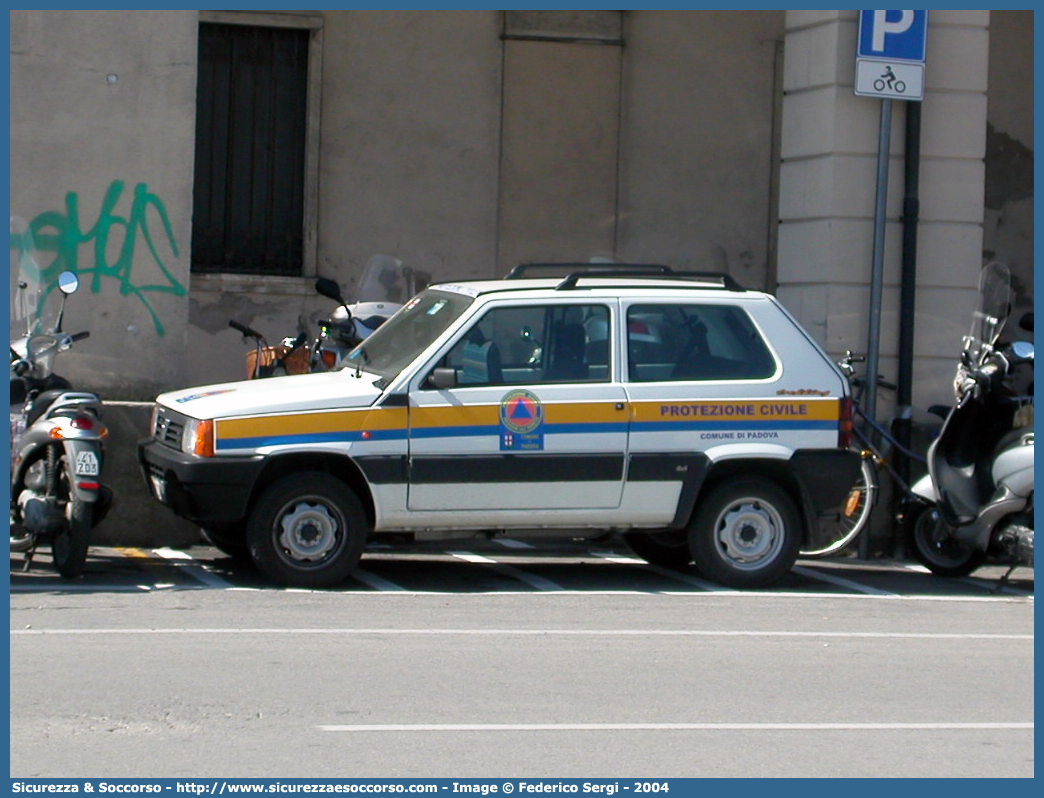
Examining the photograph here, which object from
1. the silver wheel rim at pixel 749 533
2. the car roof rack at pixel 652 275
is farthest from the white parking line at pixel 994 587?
the car roof rack at pixel 652 275

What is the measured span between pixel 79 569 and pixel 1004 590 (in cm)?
599

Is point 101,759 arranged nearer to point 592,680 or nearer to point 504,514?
point 592,680

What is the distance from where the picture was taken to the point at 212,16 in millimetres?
15797

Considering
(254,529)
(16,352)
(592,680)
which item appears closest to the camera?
(592,680)

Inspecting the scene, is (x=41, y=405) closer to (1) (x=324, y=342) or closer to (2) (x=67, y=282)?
(2) (x=67, y=282)

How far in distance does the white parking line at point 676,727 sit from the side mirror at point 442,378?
336 cm

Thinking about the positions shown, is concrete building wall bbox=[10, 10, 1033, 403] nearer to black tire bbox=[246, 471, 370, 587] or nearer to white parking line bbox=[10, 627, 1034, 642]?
black tire bbox=[246, 471, 370, 587]

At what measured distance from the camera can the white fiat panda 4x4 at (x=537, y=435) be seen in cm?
945

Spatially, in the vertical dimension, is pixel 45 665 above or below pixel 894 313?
below

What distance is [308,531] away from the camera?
9516 mm

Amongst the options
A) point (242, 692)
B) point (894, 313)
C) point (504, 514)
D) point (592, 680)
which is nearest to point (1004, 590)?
point (894, 313)

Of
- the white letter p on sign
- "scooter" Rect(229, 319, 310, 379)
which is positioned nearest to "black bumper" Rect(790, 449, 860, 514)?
the white letter p on sign

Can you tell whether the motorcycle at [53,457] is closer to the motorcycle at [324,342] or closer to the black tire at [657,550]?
the motorcycle at [324,342]

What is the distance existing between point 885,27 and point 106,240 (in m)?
6.15
